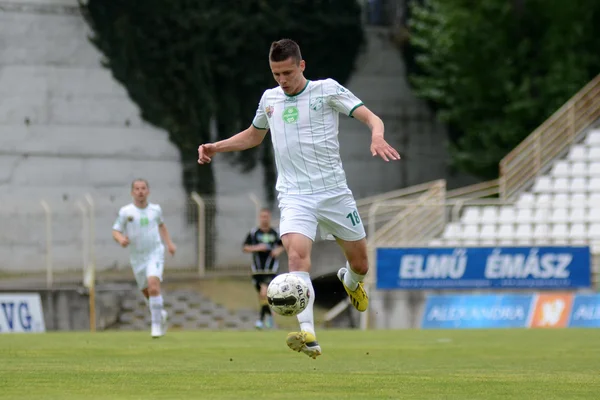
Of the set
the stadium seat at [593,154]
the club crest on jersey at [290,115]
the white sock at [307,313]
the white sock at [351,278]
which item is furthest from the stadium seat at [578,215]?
the white sock at [307,313]

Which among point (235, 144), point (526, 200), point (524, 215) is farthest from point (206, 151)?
point (526, 200)

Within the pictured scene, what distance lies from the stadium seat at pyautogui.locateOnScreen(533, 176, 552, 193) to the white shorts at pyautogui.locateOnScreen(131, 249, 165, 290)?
515 inches

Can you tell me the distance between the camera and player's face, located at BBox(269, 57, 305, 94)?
424 inches

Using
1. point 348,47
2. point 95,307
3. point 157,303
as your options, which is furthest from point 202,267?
point 157,303

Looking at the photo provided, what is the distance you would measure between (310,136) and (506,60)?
73.1 ft

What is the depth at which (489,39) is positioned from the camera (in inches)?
1275

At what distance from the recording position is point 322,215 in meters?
11.1

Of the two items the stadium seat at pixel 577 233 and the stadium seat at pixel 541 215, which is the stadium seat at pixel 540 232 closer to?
the stadium seat at pixel 541 215

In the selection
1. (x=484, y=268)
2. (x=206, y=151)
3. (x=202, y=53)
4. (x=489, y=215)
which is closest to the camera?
(x=206, y=151)

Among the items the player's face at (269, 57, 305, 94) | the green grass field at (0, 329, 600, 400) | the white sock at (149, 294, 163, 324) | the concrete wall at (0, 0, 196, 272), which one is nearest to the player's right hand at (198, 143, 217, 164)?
the player's face at (269, 57, 305, 94)

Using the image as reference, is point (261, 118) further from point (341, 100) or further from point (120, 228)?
point (120, 228)

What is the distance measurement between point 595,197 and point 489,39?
571cm

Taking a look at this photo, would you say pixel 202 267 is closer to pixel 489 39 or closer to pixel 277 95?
pixel 489 39

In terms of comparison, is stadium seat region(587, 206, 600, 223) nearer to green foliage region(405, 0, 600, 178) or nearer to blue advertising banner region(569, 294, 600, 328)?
blue advertising banner region(569, 294, 600, 328)
